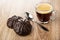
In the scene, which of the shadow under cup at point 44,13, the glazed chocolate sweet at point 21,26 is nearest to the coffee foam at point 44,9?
the shadow under cup at point 44,13

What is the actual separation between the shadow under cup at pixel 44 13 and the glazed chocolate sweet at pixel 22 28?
0.33ft

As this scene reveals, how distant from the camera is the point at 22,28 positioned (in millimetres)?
934

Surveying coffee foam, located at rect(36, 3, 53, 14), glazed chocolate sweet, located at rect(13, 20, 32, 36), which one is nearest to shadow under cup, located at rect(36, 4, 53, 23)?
coffee foam, located at rect(36, 3, 53, 14)

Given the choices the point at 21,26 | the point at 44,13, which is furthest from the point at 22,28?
the point at 44,13

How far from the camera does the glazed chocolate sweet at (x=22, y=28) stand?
3.07ft

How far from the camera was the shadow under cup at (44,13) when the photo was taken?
1.01 metres

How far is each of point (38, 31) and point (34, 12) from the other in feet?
0.57

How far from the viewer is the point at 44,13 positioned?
1000mm

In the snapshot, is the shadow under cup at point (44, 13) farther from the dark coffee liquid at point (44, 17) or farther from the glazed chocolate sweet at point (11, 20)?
the glazed chocolate sweet at point (11, 20)

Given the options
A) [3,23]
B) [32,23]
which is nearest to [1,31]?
[3,23]

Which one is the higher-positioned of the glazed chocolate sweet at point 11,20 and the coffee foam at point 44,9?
the coffee foam at point 44,9

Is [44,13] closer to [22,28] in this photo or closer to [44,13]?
[44,13]

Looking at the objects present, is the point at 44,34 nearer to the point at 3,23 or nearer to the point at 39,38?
the point at 39,38

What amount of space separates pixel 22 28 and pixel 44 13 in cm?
16
